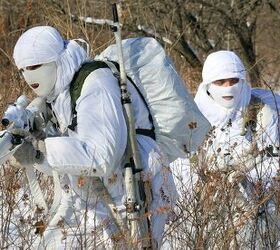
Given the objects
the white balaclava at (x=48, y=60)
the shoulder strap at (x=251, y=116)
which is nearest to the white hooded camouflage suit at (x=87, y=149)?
the white balaclava at (x=48, y=60)

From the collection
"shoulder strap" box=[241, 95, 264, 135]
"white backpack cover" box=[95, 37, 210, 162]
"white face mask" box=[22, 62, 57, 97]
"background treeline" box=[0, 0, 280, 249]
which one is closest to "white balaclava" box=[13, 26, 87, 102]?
"white face mask" box=[22, 62, 57, 97]

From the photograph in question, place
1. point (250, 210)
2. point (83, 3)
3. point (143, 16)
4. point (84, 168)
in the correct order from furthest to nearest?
point (143, 16) → point (83, 3) → point (250, 210) → point (84, 168)

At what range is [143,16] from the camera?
36.0ft

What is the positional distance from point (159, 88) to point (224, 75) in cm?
222

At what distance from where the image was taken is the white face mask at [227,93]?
599cm

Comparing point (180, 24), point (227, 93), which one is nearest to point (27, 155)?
point (227, 93)

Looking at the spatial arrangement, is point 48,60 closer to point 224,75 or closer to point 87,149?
point 87,149

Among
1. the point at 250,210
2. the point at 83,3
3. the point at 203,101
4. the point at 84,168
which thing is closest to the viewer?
the point at 84,168

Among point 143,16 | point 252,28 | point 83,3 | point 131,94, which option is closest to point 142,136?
point 131,94

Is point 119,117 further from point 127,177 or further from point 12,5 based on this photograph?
point 12,5

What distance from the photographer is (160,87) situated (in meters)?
3.99

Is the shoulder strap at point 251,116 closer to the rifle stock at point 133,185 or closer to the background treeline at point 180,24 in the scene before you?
the rifle stock at point 133,185

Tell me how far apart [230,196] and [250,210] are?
0.36 feet

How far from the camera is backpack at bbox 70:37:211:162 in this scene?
13.1 feet
